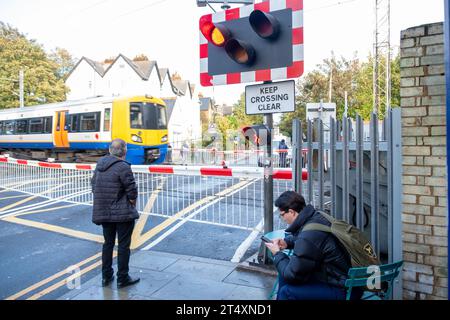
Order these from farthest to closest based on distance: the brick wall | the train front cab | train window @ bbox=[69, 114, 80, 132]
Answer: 1. train window @ bbox=[69, 114, 80, 132]
2. the train front cab
3. the brick wall

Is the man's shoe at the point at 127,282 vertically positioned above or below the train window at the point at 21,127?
below

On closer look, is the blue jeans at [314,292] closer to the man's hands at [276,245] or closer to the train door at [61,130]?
the man's hands at [276,245]

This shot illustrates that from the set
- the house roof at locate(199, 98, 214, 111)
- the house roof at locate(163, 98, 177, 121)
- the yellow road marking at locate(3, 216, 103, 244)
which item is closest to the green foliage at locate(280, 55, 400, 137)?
the house roof at locate(163, 98, 177, 121)

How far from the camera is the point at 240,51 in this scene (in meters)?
4.08

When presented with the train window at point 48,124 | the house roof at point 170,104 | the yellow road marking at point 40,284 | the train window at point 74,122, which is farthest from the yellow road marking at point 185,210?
the house roof at point 170,104

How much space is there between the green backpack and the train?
45.9 ft

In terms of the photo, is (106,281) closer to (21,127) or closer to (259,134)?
(259,134)

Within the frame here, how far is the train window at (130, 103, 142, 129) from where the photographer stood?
16.0 metres

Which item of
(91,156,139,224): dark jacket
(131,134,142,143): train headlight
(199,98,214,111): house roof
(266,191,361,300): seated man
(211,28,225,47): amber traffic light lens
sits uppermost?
(199,98,214,111): house roof

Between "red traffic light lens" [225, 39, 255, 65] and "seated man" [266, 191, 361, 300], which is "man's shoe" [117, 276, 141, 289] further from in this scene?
"red traffic light lens" [225, 39, 255, 65]

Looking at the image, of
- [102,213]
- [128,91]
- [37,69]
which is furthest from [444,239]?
[128,91]

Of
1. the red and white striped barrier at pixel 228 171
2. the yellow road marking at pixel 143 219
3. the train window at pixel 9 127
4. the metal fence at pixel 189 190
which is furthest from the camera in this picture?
the train window at pixel 9 127

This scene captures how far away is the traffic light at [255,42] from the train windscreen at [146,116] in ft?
40.0

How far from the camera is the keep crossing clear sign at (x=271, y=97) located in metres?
3.98
